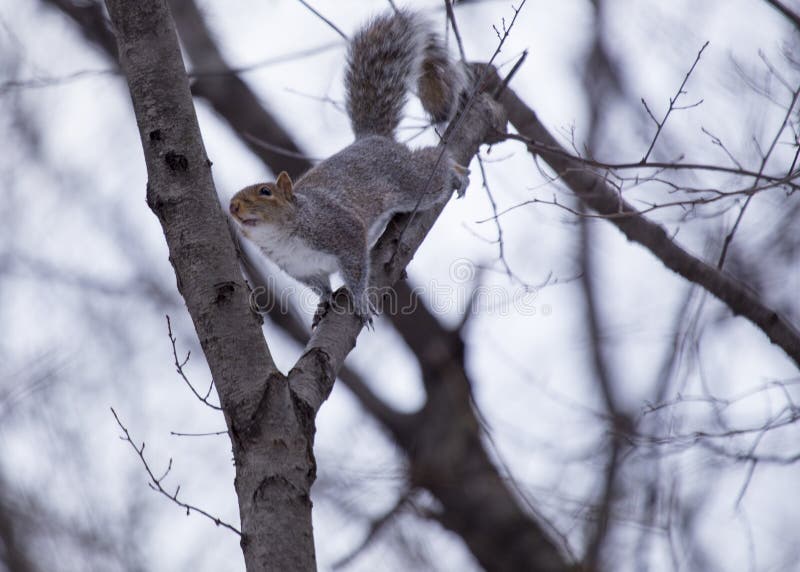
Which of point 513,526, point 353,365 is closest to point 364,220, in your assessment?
point 353,365

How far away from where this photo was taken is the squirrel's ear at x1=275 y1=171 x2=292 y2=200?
3.57m

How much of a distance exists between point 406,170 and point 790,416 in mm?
1963

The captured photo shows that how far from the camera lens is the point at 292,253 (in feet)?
11.8

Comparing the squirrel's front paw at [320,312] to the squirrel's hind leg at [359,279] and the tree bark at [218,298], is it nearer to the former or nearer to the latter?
the squirrel's hind leg at [359,279]

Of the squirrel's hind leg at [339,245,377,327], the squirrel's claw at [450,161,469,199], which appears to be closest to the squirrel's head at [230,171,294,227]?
the squirrel's hind leg at [339,245,377,327]

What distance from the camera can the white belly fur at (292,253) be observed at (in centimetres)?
354

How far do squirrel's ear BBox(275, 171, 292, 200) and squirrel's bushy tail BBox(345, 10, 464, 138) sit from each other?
2.70 ft

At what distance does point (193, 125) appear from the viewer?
1.87 meters

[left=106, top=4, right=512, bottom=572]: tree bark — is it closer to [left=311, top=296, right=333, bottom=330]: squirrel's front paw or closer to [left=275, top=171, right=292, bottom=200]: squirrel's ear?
[left=311, top=296, right=333, bottom=330]: squirrel's front paw

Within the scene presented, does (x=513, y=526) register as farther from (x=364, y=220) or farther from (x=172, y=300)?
(x=172, y=300)

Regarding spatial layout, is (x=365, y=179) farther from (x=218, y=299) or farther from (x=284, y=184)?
(x=218, y=299)

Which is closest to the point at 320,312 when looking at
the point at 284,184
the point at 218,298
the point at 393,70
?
the point at 284,184

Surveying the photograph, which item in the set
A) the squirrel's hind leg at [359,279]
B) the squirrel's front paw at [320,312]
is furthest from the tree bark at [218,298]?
the squirrel's front paw at [320,312]

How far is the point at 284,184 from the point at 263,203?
125 millimetres
